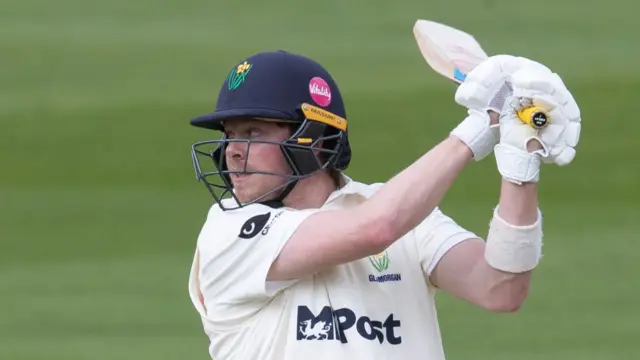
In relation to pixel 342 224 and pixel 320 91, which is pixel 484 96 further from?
pixel 320 91

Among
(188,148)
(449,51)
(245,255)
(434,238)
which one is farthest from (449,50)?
(188,148)

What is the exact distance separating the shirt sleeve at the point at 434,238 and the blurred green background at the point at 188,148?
88.6 inches

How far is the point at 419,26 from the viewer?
288 centimetres

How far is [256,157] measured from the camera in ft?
9.05

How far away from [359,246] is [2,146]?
12.0 ft

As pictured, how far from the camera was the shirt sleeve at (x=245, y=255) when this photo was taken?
2666mm

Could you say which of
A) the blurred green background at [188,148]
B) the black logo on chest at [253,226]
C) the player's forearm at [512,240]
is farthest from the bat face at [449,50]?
the blurred green background at [188,148]

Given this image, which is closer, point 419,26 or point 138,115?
point 419,26

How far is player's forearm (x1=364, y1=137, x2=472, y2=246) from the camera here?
98.7 inches

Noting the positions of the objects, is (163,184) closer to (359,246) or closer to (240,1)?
(240,1)

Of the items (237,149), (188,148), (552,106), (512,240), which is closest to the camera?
(552,106)

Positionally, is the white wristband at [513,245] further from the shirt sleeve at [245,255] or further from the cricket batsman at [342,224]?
the shirt sleeve at [245,255]

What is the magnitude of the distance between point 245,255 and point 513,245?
579 millimetres

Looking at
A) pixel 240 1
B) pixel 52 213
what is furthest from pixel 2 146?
pixel 240 1
